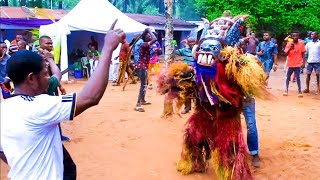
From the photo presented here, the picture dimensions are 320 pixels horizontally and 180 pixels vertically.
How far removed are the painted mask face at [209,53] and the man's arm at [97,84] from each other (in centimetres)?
179

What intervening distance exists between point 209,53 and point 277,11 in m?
17.0

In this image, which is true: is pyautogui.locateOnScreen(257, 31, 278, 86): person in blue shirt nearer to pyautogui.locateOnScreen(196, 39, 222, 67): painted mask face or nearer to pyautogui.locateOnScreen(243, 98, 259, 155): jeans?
pyautogui.locateOnScreen(243, 98, 259, 155): jeans

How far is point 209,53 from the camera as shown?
3580 mm

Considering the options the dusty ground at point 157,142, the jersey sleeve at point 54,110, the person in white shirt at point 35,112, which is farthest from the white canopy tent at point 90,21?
the jersey sleeve at point 54,110

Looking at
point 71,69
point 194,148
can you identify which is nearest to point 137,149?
point 194,148

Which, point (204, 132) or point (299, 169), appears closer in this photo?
point (204, 132)

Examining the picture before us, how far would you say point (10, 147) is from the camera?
6.04ft

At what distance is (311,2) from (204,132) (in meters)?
17.5

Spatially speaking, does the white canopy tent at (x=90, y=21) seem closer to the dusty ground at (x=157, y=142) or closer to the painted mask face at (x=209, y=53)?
the dusty ground at (x=157, y=142)

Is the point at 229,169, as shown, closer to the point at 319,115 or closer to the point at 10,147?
the point at 10,147

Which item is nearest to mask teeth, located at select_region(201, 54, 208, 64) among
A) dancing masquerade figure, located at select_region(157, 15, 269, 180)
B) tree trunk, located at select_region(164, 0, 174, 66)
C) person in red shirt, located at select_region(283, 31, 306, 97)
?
dancing masquerade figure, located at select_region(157, 15, 269, 180)

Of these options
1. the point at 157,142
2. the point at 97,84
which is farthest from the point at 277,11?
the point at 97,84

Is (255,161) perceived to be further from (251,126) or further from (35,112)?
(35,112)

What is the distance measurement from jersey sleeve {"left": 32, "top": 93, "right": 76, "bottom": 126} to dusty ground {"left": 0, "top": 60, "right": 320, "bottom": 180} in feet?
8.87
